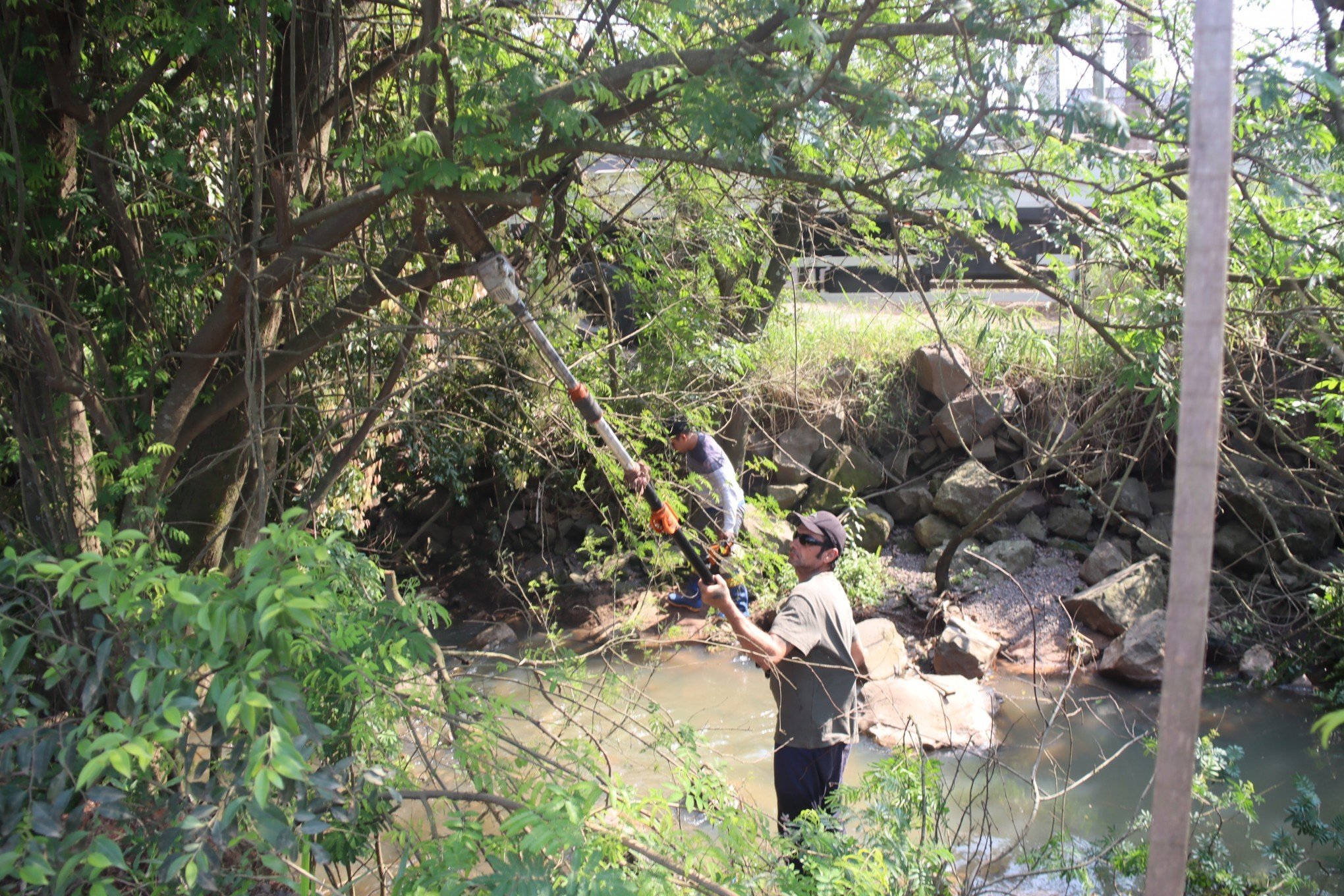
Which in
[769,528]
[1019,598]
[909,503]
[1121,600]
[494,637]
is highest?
[769,528]

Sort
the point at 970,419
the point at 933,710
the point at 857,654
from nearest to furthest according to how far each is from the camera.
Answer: the point at 857,654 → the point at 933,710 → the point at 970,419

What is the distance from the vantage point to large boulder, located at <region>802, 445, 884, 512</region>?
8.64m

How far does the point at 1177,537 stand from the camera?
3.10 feet

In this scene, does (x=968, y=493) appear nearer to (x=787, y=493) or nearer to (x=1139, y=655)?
(x=787, y=493)

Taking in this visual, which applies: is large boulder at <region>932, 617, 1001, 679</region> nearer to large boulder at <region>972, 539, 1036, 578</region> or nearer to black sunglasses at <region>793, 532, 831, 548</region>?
large boulder at <region>972, 539, 1036, 578</region>

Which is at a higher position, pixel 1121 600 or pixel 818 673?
pixel 818 673

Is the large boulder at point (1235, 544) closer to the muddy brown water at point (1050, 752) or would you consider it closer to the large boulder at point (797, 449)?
the muddy brown water at point (1050, 752)

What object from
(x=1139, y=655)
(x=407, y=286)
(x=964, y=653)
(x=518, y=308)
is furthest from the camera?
(x=964, y=653)

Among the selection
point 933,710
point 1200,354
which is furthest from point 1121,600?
point 1200,354

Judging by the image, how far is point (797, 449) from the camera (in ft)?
29.1

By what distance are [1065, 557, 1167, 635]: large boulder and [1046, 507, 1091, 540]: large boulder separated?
3.46 ft

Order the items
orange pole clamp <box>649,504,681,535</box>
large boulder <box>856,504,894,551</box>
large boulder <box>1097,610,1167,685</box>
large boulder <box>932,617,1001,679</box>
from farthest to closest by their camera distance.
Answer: large boulder <box>856,504,894,551</box> → large boulder <box>932,617,1001,679</box> → large boulder <box>1097,610,1167,685</box> → orange pole clamp <box>649,504,681,535</box>

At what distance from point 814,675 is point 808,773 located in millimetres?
417

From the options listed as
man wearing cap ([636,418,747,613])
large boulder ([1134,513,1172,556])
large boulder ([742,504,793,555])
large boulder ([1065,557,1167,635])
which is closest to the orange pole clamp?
man wearing cap ([636,418,747,613])
